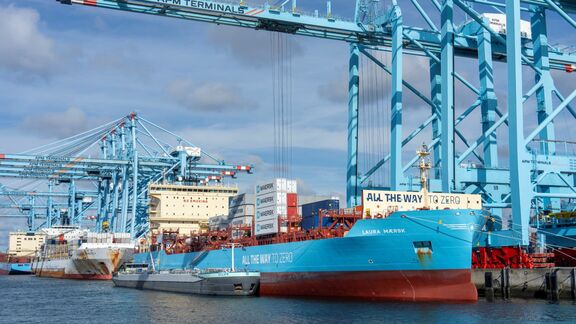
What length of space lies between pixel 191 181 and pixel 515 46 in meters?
35.8

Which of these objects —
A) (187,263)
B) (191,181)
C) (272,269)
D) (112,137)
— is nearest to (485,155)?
(272,269)

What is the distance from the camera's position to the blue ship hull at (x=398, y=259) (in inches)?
1067

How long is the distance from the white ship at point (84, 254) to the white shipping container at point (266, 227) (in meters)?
24.7

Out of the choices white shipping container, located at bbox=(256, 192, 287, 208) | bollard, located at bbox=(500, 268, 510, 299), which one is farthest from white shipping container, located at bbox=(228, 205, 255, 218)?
bollard, located at bbox=(500, 268, 510, 299)

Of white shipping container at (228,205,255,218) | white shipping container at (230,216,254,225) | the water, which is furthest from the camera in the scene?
white shipping container at (228,205,255,218)

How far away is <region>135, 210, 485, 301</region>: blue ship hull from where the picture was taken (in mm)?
27094

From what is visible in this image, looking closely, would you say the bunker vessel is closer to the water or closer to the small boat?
the small boat

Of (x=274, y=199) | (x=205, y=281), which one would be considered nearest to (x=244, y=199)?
(x=274, y=199)

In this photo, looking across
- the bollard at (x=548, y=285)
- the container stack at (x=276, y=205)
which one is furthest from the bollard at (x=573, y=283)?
the container stack at (x=276, y=205)

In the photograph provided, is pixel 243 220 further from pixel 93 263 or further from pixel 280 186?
pixel 93 263

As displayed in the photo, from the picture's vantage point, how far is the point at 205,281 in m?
34.8

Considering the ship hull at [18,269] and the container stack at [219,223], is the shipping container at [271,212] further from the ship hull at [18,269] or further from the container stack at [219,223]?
the ship hull at [18,269]

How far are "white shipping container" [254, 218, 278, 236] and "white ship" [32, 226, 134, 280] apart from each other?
971 inches

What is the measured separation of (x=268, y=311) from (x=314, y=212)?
27.2ft
